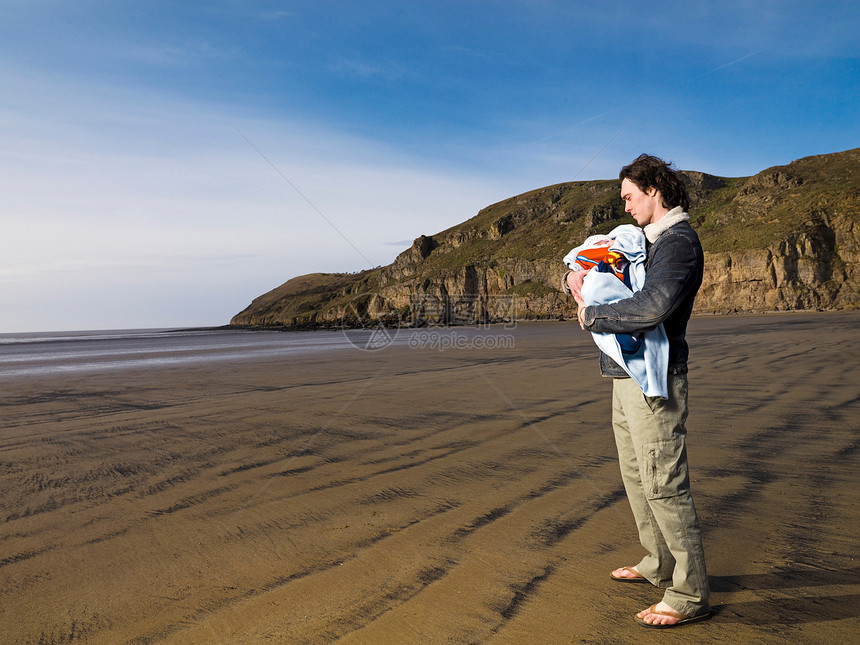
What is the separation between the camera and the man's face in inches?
105

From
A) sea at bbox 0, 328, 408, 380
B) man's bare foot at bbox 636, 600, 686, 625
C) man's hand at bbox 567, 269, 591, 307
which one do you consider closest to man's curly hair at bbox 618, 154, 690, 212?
man's hand at bbox 567, 269, 591, 307

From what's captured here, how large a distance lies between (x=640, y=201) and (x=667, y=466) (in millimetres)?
1381

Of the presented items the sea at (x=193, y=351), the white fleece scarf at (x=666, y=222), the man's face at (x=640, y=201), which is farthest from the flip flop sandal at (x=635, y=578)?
the sea at (x=193, y=351)

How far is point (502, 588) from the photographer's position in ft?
8.95

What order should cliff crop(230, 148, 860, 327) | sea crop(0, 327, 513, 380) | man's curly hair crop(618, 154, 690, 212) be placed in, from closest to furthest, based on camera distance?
man's curly hair crop(618, 154, 690, 212), sea crop(0, 327, 513, 380), cliff crop(230, 148, 860, 327)

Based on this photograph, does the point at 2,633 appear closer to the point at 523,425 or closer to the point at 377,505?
the point at 377,505

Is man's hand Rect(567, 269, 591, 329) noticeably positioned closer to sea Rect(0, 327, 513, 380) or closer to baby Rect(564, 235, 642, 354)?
baby Rect(564, 235, 642, 354)

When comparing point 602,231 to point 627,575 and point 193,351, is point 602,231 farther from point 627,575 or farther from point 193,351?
point 627,575

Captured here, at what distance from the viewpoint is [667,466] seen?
2.45 meters

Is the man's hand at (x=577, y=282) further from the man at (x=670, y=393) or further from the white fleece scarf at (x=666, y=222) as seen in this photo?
the white fleece scarf at (x=666, y=222)

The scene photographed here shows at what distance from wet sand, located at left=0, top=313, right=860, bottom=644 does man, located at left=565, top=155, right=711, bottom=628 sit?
208 millimetres

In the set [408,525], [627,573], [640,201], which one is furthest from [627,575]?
[640,201]

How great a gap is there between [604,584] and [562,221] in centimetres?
11936

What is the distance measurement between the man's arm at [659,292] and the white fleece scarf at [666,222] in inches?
3.4
